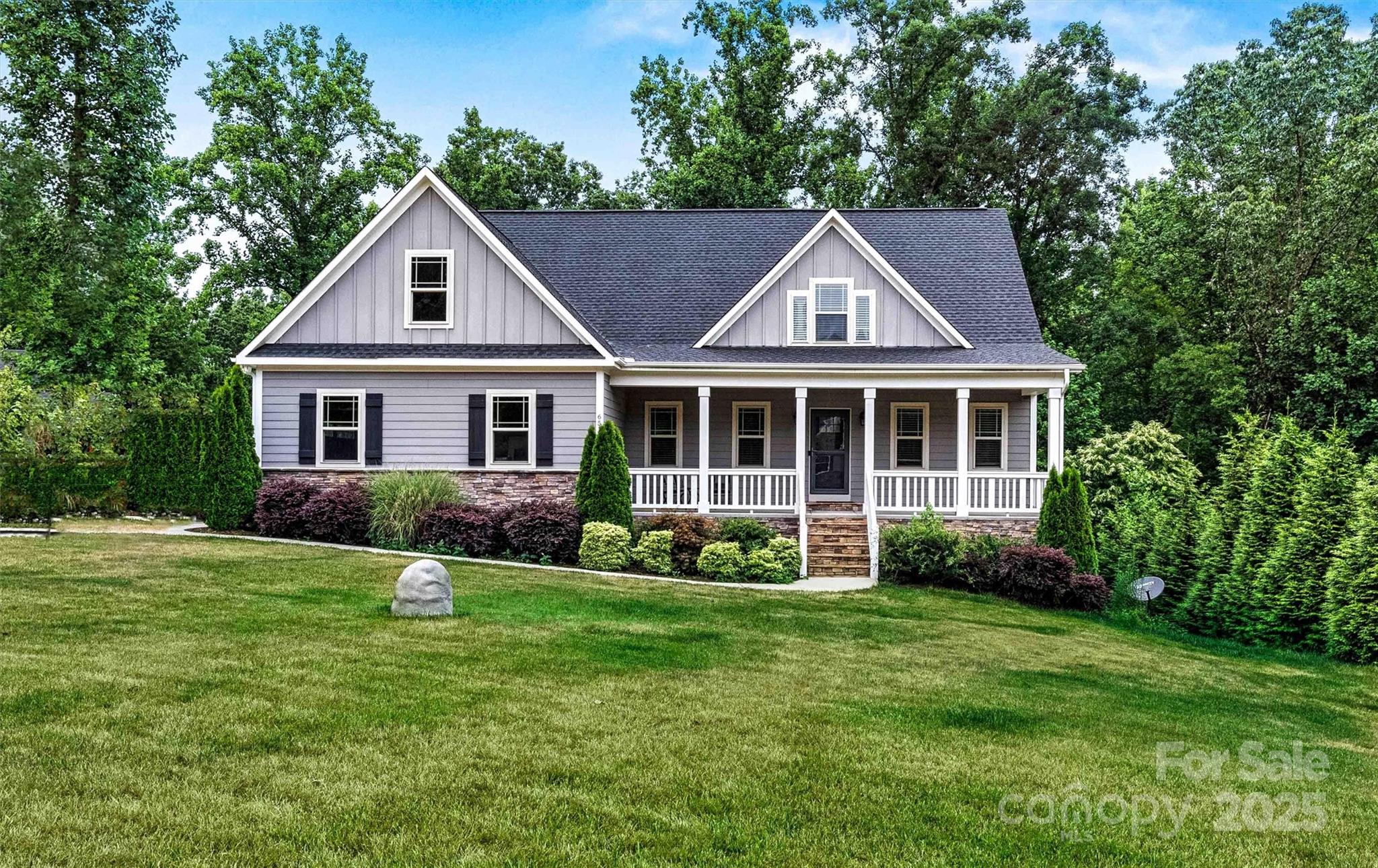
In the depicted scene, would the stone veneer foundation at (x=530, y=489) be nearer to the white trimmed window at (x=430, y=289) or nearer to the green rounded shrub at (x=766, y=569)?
the green rounded shrub at (x=766, y=569)

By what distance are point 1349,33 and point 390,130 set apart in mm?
35495

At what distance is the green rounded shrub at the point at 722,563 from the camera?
49.9 ft

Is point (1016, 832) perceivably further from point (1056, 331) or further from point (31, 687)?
point (1056, 331)

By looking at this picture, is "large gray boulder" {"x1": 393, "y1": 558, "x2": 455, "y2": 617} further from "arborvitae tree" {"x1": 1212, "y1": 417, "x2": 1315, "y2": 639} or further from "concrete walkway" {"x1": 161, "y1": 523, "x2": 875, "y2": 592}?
"arborvitae tree" {"x1": 1212, "y1": 417, "x2": 1315, "y2": 639}

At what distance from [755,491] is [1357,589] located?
957 cm

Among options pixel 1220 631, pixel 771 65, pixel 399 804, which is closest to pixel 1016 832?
pixel 399 804

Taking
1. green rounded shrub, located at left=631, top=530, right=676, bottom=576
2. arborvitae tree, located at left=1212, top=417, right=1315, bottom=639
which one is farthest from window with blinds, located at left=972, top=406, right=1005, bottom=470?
green rounded shrub, located at left=631, top=530, right=676, bottom=576

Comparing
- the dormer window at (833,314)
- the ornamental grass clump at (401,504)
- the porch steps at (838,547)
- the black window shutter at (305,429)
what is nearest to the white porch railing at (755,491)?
the porch steps at (838,547)

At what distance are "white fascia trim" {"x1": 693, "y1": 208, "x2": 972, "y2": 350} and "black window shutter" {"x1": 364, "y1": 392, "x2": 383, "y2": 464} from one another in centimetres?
636

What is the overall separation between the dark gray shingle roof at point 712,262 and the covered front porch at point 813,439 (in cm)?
129

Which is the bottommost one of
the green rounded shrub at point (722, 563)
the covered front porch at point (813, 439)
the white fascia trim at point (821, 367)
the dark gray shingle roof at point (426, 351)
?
the green rounded shrub at point (722, 563)

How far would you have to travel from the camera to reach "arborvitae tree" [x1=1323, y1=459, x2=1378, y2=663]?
11562 mm

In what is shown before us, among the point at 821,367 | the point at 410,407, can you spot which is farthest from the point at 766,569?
the point at 410,407

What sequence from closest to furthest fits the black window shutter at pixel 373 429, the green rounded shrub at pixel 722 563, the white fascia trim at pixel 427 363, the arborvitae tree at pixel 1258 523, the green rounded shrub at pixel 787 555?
the arborvitae tree at pixel 1258 523
the green rounded shrub at pixel 722 563
the green rounded shrub at pixel 787 555
the white fascia trim at pixel 427 363
the black window shutter at pixel 373 429
